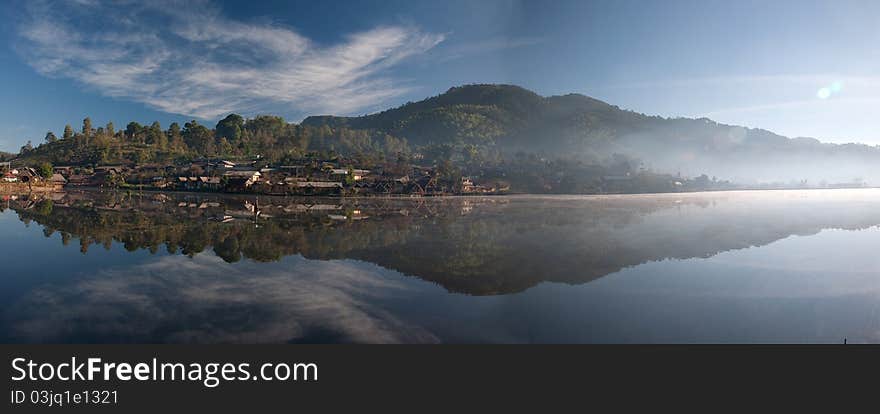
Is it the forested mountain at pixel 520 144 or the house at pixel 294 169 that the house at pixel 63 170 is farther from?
the house at pixel 294 169

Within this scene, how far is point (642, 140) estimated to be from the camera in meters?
151

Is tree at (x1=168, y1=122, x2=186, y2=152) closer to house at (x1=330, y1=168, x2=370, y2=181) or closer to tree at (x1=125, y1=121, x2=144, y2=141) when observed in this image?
tree at (x1=125, y1=121, x2=144, y2=141)

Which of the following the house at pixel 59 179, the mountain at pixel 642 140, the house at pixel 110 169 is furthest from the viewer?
the mountain at pixel 642 140

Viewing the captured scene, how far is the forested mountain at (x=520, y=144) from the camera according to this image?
72625mm

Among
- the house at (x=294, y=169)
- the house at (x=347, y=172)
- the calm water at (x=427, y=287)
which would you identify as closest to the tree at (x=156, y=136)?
the house at (x=294, y=169)

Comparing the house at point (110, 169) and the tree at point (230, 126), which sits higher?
the tree at point (230, 126)

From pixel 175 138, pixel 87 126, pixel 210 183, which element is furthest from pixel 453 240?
pixel 87 126

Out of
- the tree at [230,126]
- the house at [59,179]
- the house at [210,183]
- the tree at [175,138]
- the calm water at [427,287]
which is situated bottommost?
the calm water at [427,287]

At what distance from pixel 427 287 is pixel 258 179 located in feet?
145

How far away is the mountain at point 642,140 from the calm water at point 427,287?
120422 millimetres

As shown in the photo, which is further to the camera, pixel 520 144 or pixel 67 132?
pixel 520 144

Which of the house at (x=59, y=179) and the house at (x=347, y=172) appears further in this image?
the house at (x=59, y=179)

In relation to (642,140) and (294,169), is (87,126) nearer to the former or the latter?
(294,169)

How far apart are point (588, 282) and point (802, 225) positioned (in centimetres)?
1660
